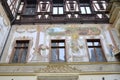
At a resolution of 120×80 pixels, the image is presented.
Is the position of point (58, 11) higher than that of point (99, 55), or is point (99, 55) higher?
point (58, 11)

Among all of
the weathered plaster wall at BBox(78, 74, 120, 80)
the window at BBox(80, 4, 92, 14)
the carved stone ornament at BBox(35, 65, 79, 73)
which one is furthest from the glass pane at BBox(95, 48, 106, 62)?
the window at BBox(80, 4, 92, 14)

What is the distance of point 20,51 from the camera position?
834 cm

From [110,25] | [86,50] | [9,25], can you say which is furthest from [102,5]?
[9,25]

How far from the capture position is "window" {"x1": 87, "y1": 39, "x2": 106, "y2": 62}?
796cm

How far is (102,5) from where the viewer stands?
423 inches

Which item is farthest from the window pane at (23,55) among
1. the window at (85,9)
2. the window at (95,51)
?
the window at (85,9)

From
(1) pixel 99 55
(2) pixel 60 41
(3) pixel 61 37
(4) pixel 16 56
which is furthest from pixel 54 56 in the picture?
(1) pixel 99 55

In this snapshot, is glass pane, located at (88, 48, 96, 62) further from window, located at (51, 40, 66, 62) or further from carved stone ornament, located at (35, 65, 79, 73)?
window, located at (51, 40, 66, 62)

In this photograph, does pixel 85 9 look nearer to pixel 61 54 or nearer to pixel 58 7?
pixel 58 7

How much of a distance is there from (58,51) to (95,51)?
1.71 m

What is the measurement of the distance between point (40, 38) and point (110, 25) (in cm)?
371

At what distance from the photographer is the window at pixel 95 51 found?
313 inches

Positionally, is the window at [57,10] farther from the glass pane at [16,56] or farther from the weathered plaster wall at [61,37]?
the glass pane at [16,56]

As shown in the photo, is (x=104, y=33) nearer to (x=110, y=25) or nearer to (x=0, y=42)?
(x=110, y=25)
